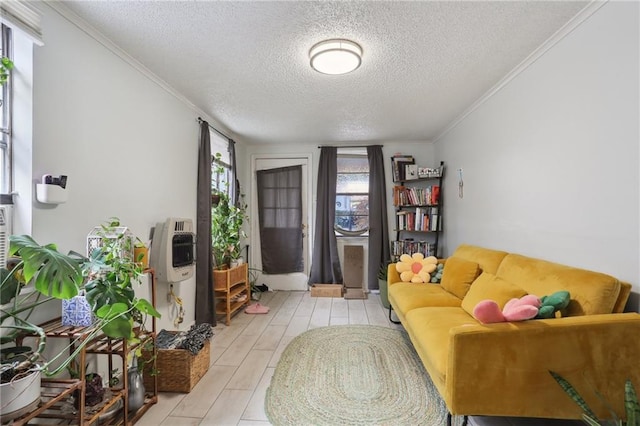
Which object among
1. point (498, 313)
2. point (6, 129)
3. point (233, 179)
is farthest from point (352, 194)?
point (6, 129)

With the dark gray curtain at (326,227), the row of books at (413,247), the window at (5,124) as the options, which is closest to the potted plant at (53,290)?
the window at (5,124)

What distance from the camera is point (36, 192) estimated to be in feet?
5.04

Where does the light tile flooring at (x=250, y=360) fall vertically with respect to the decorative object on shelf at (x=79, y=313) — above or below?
below

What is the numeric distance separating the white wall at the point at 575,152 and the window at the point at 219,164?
10.0ft

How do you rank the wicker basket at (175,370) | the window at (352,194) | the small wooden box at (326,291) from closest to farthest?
1. the wicker basket at (175,370)
2. the small wooden box at (326,291)
3. the window at (352,194)

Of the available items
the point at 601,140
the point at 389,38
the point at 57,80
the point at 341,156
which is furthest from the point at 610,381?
the point at 341,156

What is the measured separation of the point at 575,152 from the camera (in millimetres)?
1832

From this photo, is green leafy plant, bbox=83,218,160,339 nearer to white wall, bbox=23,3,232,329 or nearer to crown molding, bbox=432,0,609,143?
white wall, bbox=23,3,232,329

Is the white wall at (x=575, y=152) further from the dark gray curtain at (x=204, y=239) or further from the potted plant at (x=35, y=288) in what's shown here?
the dark gray curtain at (x=204, y=239)

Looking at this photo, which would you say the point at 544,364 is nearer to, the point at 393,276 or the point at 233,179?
the point at 393,276

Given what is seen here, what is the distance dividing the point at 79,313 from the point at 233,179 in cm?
289

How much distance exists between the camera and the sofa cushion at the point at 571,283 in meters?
1.50

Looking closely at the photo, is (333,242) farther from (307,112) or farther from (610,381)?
(610,381)

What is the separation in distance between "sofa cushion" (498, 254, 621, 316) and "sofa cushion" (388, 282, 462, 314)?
50 cm
